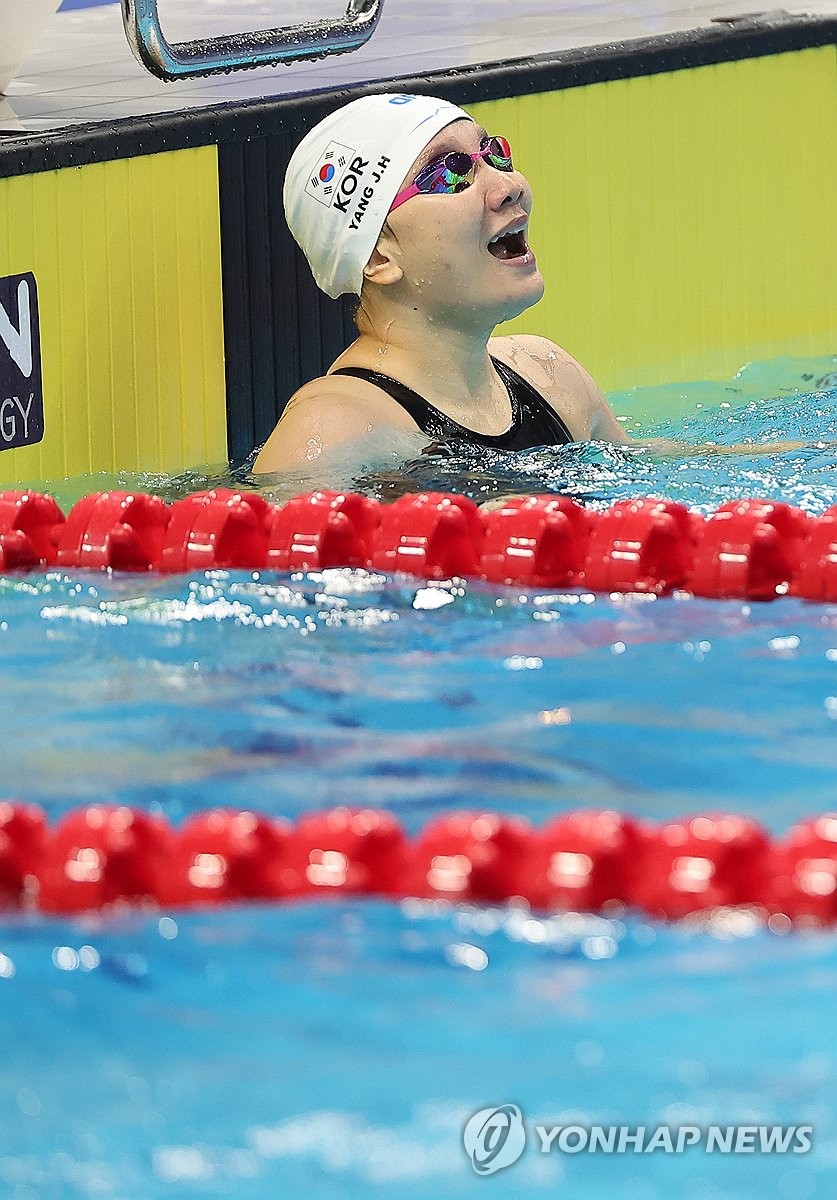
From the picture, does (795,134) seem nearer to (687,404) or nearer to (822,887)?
(687,404)

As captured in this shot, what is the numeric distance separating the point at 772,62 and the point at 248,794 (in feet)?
13.4

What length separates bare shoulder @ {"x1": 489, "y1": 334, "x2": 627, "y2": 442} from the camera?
4.30 metres

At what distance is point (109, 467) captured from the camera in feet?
14.7

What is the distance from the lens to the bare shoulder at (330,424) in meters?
3.83

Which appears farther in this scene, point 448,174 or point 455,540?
point 448,174

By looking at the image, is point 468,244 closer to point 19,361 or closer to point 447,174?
point 447,174

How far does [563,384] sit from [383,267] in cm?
54

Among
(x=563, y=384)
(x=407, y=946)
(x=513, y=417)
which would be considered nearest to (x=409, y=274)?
(x=513, y=417)

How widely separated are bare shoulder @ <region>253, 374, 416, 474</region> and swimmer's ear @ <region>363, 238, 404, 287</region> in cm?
23

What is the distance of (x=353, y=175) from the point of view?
4039 millimetres

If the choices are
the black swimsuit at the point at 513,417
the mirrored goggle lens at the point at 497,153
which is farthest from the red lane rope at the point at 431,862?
the mirrored goggle lens at the point at 497,153

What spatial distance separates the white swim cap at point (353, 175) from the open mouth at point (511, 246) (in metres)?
0.23
